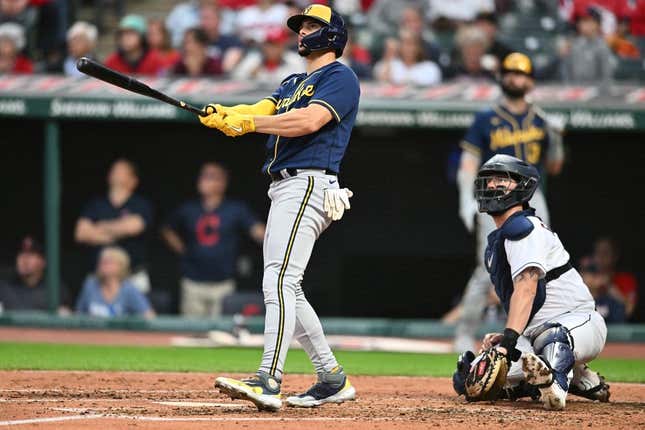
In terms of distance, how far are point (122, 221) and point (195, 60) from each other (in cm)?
162

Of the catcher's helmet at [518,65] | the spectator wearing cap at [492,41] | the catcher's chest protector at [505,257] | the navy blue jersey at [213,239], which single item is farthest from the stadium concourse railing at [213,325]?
the catcher's chest protector at [505,257]

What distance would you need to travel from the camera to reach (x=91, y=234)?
10836mm

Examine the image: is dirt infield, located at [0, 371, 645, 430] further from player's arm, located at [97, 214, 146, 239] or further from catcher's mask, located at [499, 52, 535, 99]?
player's arm, located at [97, 214, 146, 239]

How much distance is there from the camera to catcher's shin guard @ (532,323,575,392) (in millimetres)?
5125

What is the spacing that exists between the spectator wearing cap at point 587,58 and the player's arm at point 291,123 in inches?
251

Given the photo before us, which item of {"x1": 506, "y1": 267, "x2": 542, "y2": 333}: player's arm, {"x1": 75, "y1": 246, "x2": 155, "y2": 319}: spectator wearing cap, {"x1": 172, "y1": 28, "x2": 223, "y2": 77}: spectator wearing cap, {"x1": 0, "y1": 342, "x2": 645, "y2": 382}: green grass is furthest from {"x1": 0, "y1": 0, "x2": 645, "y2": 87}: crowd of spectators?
{"x1": 506, "y1": 267, "x2": 542, "y2": 333}: player's arm

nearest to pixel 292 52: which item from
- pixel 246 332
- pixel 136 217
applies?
pixel 136 217

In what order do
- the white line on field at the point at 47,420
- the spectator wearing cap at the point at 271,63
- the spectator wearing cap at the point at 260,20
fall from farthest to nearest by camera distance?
the spectator wearing cap at the point at 260,20 → the spectator wearing cap at the point at 271,63 → the white line on field at the point at 47,420

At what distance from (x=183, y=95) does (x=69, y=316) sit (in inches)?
84.6

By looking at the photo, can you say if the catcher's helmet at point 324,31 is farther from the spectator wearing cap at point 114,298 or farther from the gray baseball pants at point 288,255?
the spectator wearing cap at point 114,298

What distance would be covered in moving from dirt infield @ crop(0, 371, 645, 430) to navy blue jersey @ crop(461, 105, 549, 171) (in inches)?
86.9

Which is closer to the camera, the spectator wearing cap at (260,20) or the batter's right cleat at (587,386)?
the batter's right cleat at (587,386)

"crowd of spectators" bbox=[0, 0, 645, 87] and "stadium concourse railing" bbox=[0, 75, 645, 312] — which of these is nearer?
"stadium concourse railing" bbox=[0, 75, 645, 312]

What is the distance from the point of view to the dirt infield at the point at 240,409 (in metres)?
4.54
